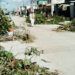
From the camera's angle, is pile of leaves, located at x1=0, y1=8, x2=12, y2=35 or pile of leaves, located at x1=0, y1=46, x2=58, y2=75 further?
pile of leaves, located at x1=0, y1=8, x2=12, y2=35

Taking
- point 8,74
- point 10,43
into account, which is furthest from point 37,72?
point 10,43

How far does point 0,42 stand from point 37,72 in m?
7.39

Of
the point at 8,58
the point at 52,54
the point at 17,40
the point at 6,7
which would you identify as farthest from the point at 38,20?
the point at 8,58

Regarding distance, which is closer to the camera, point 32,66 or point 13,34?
point 32,66

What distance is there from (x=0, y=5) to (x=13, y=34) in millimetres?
2176

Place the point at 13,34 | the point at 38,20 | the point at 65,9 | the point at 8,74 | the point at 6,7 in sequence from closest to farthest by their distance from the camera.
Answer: the point at 8,74
the point at 13,34
the point at 6,7
the point at 38,20
the point at 65,9

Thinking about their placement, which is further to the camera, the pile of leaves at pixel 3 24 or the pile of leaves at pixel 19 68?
the pile of leaves at pixel 3 24

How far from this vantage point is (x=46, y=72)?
1019 cm

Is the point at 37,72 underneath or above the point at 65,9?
above

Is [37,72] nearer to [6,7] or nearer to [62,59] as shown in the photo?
[62,59]

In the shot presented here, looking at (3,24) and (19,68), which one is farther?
(3,24)

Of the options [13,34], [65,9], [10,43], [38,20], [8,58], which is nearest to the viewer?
[8,58]

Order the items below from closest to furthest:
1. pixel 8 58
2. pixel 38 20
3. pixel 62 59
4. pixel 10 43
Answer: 1. pixel 8 58
2. pixel 62 59
3. pixel 10 43
4. pixel 38 20

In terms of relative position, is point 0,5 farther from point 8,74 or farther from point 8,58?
point 8,74
